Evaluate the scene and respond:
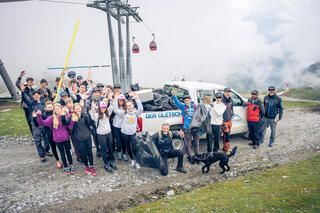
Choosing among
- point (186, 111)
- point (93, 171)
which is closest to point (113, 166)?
point (93, 171)

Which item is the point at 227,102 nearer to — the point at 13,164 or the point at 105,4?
the point at 13,164

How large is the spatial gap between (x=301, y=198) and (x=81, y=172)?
16.3ft

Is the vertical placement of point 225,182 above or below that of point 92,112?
below

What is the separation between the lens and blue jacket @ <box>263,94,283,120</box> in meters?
6.29

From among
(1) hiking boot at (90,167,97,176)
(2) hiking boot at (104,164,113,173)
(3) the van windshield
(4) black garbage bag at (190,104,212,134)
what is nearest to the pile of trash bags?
Answer: (3) the van windshield

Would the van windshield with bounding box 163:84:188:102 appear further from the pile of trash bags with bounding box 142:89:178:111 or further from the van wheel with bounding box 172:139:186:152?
the van wheel with bounding box 172:139:186:152

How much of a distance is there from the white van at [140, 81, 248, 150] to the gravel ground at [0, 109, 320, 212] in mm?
797

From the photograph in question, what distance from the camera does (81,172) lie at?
16.8 feet

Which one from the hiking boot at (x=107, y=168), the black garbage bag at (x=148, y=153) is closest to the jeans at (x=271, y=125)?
the black garbage bag at (x=148, y=153)

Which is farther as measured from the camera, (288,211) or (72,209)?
(72,209)

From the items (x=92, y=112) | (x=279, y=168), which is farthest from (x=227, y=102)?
(x=92, y=112)

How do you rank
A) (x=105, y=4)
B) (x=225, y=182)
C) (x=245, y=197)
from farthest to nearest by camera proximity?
(x=105, y=4) → (x=225, y=182) → (x=245, y=197)

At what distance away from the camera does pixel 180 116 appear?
19.3 ft

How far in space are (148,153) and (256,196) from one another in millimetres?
2475
